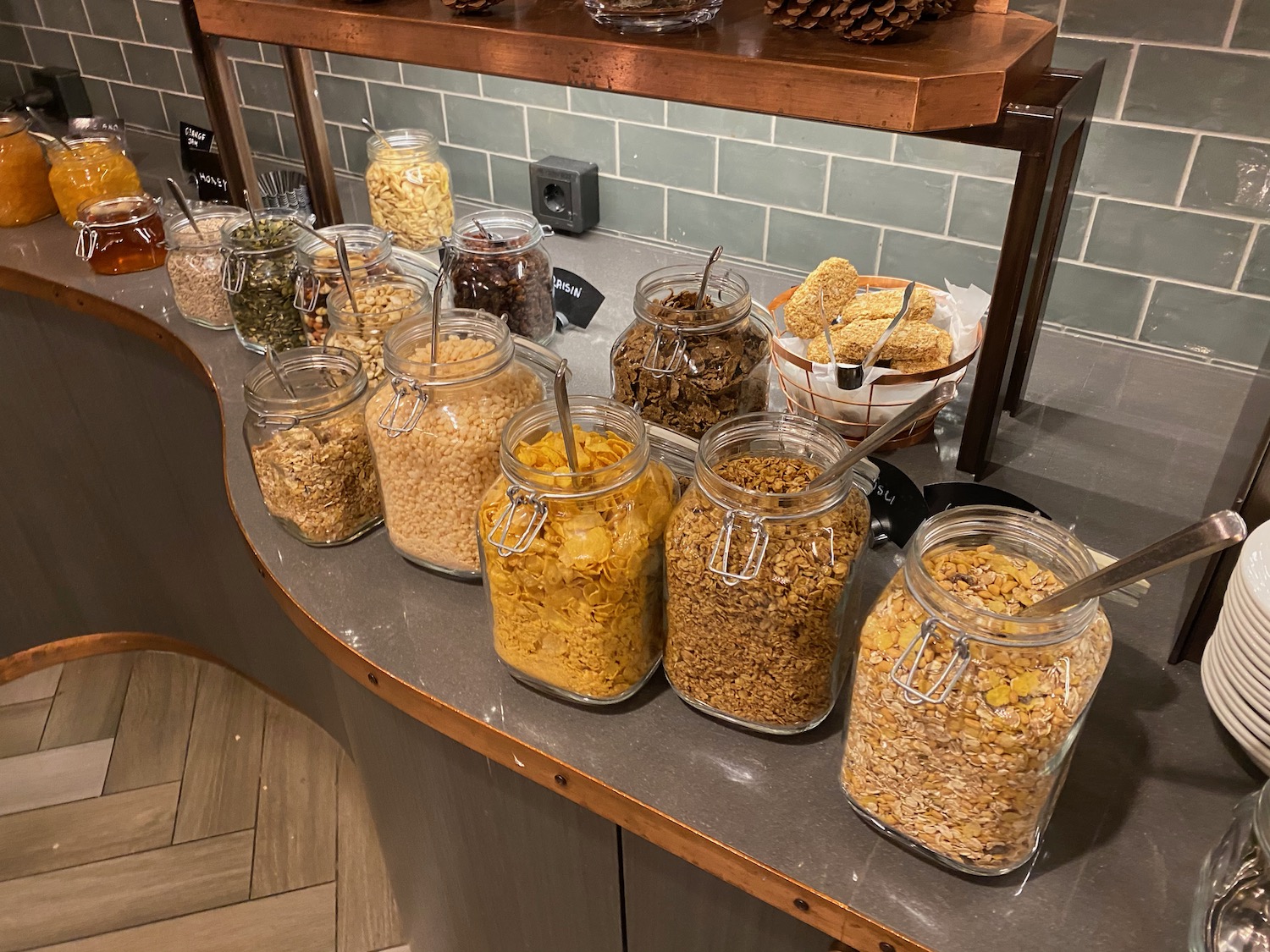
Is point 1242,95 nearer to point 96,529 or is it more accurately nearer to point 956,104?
point 956,104

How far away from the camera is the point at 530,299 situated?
1.16 metres

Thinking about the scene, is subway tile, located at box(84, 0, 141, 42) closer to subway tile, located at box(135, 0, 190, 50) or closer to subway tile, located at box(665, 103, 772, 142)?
subway tile, located at box(135, 0, 190, 50)

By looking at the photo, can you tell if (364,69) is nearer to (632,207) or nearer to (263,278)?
(632,207)

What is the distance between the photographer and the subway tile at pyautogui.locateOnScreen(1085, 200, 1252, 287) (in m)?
1.20

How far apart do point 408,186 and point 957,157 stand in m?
0.80

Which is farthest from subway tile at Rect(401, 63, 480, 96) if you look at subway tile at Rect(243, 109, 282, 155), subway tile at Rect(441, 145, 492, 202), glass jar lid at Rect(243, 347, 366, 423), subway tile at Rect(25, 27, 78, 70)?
subway tile at Rect(25, 27, 78, 70)

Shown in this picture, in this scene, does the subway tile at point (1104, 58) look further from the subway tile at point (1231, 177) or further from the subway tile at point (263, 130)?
the subway tile at point (263, 130)

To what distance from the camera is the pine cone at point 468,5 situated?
888 mm

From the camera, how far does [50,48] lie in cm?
233

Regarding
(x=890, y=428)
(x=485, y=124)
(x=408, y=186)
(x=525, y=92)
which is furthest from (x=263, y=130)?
(x=890, y=428)

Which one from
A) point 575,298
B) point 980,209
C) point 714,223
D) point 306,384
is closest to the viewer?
point 306,384

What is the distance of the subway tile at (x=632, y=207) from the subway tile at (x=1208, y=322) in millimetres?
798

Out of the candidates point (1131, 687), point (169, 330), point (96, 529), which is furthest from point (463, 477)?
point (96, 529)

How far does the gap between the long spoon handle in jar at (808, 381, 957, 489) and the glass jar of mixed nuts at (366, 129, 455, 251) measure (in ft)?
3.02
